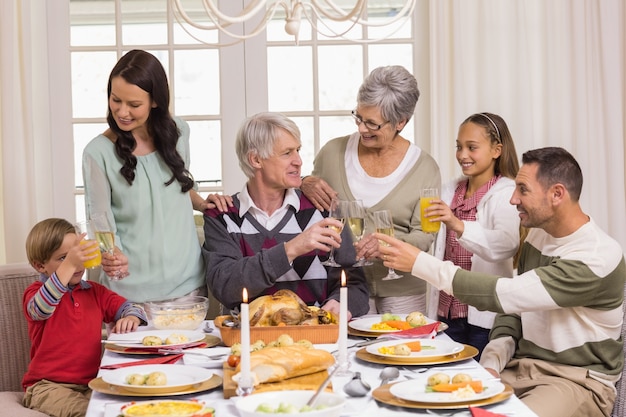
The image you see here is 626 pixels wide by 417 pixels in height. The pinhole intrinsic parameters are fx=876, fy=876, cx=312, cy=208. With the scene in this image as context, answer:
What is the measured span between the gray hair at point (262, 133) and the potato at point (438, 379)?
129 centimetres

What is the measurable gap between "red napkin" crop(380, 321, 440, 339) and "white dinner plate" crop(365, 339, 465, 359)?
0.04 metres

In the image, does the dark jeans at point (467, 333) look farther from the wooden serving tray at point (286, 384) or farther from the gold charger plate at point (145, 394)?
the gold charger plate at point (145, 394)

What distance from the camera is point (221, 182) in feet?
15.6

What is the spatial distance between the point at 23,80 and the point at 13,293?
1737 mm

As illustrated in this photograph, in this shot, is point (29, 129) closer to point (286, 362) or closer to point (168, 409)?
point (286, 362)

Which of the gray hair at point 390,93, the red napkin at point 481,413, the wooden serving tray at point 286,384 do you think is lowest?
the red napkin at point 481,413

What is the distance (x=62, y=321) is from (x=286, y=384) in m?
1.23

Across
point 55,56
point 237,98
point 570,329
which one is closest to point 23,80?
point 55,56

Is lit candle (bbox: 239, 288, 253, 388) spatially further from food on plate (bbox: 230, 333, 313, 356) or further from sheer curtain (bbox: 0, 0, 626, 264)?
sheer curtain (bbox: 0, 0, 626, 264)

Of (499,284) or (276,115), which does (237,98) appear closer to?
(276,115)

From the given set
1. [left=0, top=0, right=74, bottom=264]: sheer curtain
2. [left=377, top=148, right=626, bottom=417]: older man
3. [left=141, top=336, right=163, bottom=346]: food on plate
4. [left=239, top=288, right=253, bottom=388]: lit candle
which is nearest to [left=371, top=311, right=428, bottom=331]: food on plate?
[left=377, top=148, right=626, bottom=417]: older man

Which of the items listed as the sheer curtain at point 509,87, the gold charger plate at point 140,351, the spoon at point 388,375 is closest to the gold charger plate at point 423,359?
the spoon at point 388,375

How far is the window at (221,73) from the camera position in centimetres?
473

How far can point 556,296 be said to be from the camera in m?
2.50
